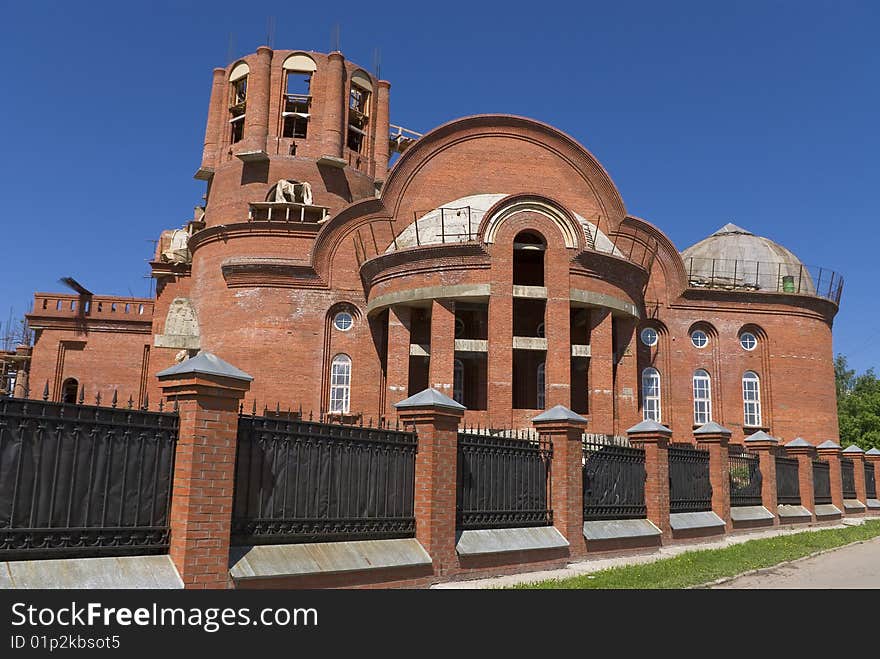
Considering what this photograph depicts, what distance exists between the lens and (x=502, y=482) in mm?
11117

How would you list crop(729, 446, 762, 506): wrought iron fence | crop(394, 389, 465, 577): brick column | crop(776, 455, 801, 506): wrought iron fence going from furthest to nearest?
1. crop(776, 455, 801, 506): wrought iron fence
2. crop(729, 446, 762, 506): wrought iron fence
3. crop(394, 389, 465, 577): brick column

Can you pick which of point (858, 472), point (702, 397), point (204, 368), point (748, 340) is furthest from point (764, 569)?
point (748, 340)

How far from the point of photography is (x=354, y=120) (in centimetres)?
2939

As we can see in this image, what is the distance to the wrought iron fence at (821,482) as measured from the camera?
22.1 m

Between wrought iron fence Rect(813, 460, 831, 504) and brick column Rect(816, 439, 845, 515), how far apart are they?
14 cm

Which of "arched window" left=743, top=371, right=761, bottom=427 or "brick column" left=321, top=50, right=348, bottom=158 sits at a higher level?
"brick column" left=321, top=50, right=348, bottom=158

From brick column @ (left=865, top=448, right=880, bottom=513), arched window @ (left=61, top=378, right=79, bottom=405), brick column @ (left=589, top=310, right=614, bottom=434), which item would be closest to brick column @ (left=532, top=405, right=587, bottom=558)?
brick column @ (left=589, top=310, right=614, bottom=434)

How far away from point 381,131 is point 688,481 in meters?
19.0

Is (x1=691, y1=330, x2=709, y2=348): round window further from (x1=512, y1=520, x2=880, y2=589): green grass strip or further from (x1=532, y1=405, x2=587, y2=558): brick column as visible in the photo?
(x1=532, y1=405, x2=587, y2=558): brick column

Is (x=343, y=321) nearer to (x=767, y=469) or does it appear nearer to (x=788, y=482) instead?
(x=767, y=469)

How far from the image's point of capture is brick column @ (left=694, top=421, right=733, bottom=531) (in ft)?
55.1

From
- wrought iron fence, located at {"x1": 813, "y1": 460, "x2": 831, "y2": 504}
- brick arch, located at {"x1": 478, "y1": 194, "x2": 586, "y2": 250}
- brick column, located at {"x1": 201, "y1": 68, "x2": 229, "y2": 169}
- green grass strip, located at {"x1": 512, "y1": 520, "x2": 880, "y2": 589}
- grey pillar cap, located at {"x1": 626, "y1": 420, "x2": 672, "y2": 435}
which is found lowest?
green grass strip, located at {"x1": 512, "y1": 520, "x2": 880, "y2": 589}
